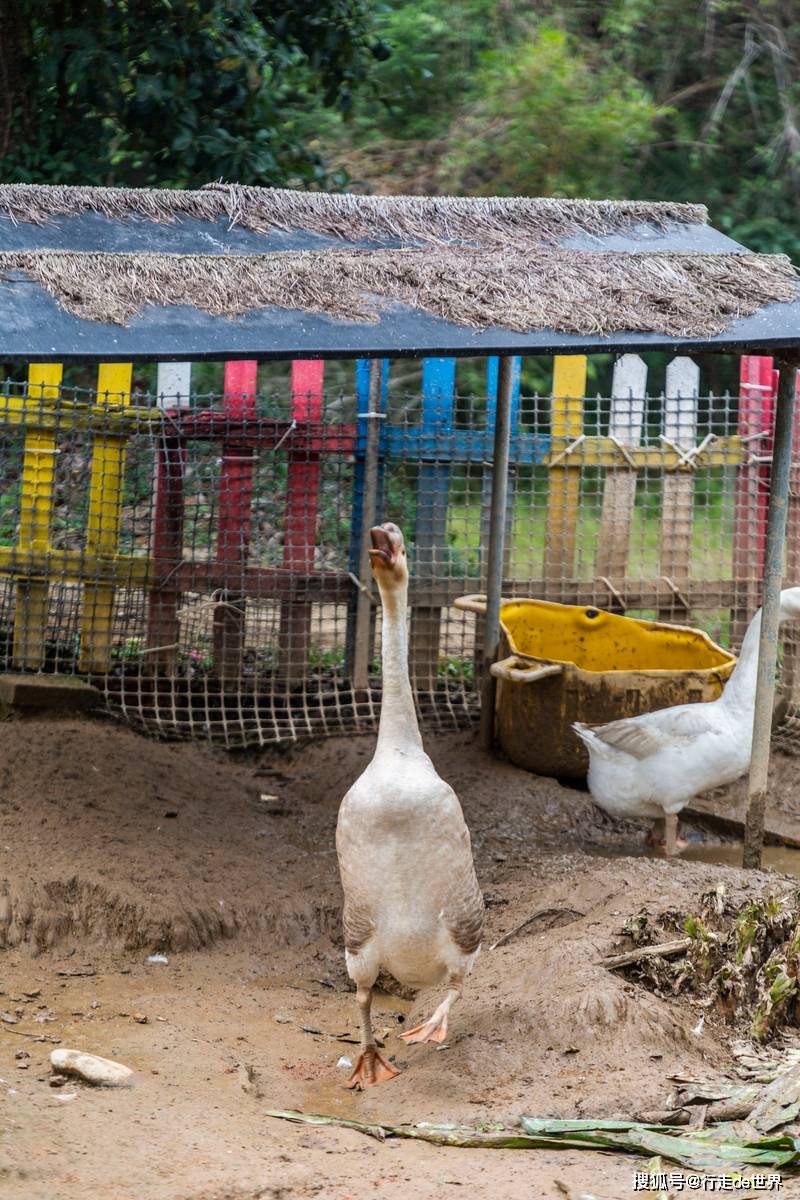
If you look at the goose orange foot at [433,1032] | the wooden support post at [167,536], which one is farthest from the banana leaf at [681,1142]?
the wooden support post at [167,536]

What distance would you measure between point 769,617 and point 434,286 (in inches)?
81.6

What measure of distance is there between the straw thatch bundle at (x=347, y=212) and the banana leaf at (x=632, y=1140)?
3.77m

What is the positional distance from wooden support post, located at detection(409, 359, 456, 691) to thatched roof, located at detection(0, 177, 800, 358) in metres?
1.72

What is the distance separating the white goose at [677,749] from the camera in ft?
20.6

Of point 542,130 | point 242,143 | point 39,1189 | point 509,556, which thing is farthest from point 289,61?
point 39,1189

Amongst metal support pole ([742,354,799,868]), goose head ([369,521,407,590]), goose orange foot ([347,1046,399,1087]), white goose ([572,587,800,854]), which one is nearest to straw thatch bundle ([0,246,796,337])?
metal support pole ([742,354,799,868])

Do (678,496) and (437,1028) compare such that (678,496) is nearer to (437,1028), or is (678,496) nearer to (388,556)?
(388,556)

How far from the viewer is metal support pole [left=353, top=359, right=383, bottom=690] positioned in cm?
789

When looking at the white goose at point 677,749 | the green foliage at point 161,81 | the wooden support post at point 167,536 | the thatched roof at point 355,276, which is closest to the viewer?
the thatched roof at point 355,276

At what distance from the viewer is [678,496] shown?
26.8 ft

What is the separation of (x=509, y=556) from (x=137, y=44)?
150 inches

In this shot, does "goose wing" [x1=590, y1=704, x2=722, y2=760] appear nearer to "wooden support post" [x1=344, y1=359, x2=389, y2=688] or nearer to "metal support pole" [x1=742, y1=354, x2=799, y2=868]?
"metal support pole" [x1=742, y1=354, x2=799, y2=868]

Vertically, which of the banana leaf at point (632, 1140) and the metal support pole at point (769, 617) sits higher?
the metal support pole at point (769, 617)

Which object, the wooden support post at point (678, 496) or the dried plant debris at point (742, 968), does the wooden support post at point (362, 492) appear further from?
the dried plant debris at point (742, 968)
